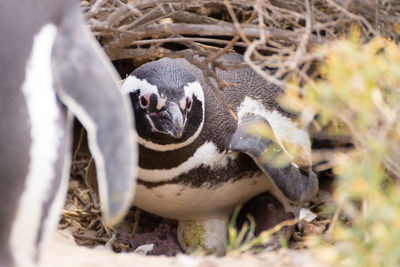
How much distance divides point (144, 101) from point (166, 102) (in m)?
0.09

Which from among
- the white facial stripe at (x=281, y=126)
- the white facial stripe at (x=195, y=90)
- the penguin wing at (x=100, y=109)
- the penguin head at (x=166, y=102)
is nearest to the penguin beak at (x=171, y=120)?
the penguin head at (x=166, y=102)

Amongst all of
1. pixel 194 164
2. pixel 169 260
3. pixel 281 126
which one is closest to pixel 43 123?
pixel 169 260

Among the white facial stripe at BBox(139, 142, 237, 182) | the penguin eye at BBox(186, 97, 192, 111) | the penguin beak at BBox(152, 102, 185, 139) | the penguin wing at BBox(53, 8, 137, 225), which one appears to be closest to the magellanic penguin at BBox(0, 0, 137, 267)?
the penguin wing at BBox(53, 8, 137, 225)

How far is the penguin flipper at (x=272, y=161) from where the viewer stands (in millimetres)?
2008

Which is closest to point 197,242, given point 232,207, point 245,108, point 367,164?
point 232,207

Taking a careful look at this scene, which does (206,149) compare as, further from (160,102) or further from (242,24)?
(242,24)

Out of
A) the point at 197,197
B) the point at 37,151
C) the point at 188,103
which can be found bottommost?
the point at 197,197

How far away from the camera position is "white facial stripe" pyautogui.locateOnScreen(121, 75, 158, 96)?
1.92 metres

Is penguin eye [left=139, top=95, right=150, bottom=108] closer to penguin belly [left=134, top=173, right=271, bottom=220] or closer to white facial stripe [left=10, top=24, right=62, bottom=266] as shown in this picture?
penguin belly [left=134, top=173, right=271, bottom=220]

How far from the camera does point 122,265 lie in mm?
1388

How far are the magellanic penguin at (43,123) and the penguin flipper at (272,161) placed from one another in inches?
32.9

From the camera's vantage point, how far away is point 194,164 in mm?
2082

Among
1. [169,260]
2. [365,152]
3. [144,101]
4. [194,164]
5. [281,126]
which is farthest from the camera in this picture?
[281,126]

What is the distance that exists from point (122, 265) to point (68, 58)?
50 centimetres
